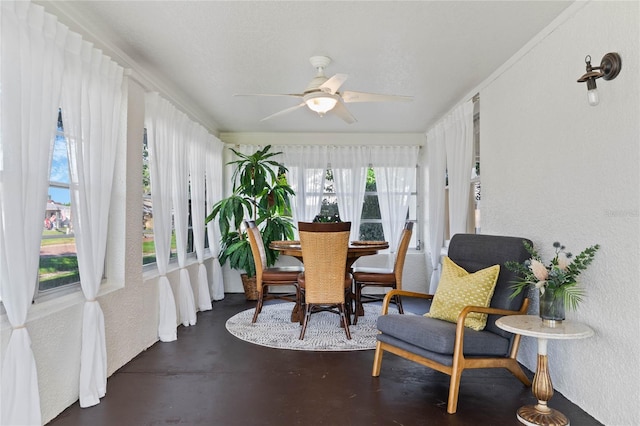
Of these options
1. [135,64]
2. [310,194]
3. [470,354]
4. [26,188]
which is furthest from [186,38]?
[310,194]

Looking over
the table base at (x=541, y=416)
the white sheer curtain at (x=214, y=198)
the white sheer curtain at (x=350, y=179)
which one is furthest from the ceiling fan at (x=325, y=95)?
the white sheer curtain at (x=350, y=179)

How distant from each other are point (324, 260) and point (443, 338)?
4.50ft

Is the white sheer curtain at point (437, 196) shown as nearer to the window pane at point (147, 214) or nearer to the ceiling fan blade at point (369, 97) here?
the ceiling fan blade at point (369, 97)

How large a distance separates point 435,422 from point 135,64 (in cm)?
341

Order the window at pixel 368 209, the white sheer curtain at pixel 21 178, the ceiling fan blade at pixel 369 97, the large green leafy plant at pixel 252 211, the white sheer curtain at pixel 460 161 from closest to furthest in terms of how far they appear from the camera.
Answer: the white sheer curtain at pixel 21 178 → the ceiling fan blade at pixel 369 97 → the white sheer curtain at pixel 460 161 → the large green leafy plant at pixel 252 211 → the window at pixel 368 209

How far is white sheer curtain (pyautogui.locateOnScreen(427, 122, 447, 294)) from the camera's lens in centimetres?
497

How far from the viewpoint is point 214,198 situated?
211 inches

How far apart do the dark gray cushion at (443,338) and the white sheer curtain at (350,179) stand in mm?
3288

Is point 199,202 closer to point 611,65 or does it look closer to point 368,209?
point 368,209

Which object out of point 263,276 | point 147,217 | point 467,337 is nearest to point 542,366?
point 467,337

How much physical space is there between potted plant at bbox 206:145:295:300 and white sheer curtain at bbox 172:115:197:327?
2.88 feet

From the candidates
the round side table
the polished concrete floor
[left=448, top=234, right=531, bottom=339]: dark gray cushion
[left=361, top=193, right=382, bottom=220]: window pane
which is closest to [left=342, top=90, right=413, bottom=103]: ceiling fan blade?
[left=448, top=234, right=531, bottom=339]: dark gray cushion

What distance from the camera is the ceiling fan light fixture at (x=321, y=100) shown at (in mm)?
2992

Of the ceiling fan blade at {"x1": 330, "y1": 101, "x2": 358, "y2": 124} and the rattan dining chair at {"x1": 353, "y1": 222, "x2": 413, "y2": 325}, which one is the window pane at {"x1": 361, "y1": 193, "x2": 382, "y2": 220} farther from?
the ceiling fan blade at {"x1": 330, "y1": 101, "x2": 358, "y2": 124}
